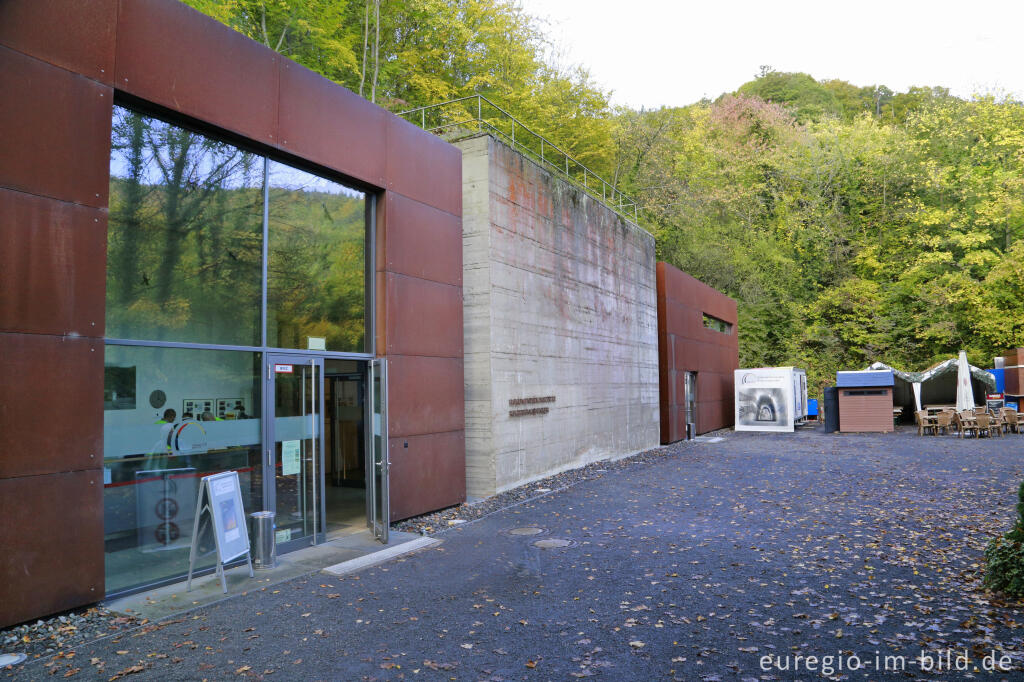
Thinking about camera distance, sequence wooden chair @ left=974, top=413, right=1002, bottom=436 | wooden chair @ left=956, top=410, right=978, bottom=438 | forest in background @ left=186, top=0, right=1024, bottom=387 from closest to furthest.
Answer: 1. wooden chair @ left=974, top=413, right=1002, bottom=436
2. wooden chair @ left=956, top=410, right=978, bottom=438
3. forest in background @ left=186, top=0, right=1024, bottom=387

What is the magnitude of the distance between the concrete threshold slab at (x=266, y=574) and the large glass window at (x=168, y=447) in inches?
10.1

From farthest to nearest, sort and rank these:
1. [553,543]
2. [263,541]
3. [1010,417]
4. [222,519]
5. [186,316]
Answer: [1010,417] < [553,543] < [263,541] < [186,316] < [222,519]

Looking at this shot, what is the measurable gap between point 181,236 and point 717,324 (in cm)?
2674

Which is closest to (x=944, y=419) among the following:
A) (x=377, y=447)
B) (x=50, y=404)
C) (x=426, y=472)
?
(x=426, y=472)

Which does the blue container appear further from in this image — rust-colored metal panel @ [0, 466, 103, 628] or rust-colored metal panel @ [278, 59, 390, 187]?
rust-colored metal panel @ [0, 466, 103, 628]

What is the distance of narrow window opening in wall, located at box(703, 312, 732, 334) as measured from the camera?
2806cm

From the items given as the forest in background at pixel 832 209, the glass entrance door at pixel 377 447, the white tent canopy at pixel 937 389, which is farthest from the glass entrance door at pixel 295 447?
the white tent canopy at pixel 937 389

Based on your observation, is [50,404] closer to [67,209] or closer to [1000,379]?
[67,209]

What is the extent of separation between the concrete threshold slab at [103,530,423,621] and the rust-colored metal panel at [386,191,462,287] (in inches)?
152

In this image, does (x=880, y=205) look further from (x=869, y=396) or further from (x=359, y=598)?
(x=359, y=598)

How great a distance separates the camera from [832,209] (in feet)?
124

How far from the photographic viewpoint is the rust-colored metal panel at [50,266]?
17.1 ft

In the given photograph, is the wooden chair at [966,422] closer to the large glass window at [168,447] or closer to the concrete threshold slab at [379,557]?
the concrete threshold slab at [379,557]

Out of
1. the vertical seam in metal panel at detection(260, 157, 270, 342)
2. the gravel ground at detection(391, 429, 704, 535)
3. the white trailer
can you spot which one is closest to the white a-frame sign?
the vertical seam in metal panel at detection(260, 157, 270, 342)
